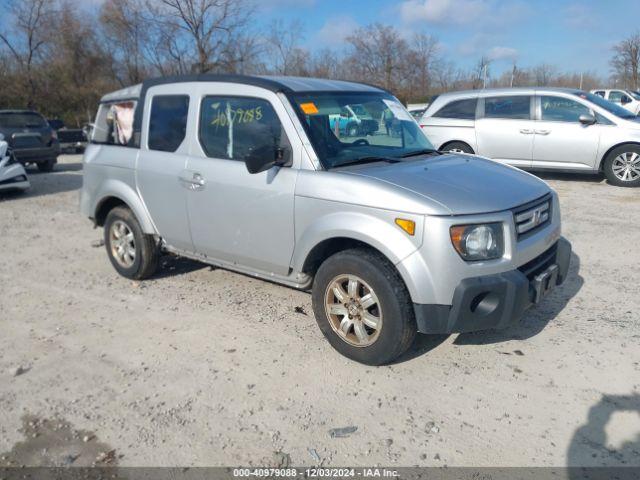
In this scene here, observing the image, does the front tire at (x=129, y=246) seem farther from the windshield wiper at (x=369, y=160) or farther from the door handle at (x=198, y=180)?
the windshield wiper at (x=369, y=160)

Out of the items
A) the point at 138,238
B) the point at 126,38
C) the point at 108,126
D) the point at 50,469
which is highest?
the point at 126,38

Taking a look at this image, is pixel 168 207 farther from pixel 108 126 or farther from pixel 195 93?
pixel 108 126

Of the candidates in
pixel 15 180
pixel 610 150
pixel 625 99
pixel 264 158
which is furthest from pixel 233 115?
pixel 625 99

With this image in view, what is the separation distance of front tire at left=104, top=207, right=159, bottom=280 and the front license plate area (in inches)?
140

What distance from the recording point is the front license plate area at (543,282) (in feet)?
11.6

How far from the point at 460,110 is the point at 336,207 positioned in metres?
8.10

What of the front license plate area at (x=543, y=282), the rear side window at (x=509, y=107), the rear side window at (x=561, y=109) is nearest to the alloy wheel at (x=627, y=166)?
the rear side window at (x=561, y=109)

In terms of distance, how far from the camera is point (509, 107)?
10.5m

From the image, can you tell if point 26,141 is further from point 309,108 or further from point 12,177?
point 309,108

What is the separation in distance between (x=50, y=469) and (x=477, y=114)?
9816 millimetres

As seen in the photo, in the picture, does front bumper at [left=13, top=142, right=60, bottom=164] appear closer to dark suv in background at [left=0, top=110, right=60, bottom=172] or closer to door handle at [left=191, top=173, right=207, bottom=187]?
dark suv in background at [left=0, top=110, right=60, bottom=172]

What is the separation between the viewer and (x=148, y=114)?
16.4 feet

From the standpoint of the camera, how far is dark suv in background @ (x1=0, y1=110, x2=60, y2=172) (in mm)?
13578

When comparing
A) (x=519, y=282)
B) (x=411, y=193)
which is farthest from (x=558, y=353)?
(x=411, y=193)
